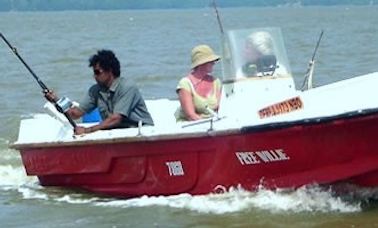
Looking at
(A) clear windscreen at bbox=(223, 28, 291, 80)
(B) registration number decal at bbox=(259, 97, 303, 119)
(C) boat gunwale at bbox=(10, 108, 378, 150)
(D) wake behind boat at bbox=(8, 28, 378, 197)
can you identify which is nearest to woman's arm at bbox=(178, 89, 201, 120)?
(D) wake behind boat at bbox=(8, 28, 378, 197)

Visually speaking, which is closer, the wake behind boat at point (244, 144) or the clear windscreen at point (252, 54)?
the wake behind boat at point (244, 144)

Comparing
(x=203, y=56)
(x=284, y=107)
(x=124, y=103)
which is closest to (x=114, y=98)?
(x=124, y=103)

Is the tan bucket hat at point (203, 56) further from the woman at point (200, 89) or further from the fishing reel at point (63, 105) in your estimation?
the fishing reel at point (63, 105)

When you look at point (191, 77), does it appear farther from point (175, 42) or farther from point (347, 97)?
point (175, 42)

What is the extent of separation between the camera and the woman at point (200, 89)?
1100cm

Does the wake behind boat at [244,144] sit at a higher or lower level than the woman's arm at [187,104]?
lower

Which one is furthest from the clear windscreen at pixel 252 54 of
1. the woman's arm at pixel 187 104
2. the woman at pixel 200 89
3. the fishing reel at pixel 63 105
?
the fishing reel at pixel 63 105

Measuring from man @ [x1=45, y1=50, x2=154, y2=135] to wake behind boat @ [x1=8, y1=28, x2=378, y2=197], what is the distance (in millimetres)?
202

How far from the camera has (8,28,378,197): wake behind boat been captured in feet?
33.2

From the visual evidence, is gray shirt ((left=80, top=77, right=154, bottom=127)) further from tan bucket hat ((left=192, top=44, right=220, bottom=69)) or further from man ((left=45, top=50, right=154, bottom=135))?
tan bucket hat ((left=192, top=44, right=220, bottom=69))

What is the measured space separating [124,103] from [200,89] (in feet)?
2.40

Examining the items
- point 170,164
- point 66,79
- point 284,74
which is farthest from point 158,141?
point 66,79

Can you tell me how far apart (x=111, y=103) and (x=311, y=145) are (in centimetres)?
218

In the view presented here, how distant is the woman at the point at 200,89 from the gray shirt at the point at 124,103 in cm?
38
